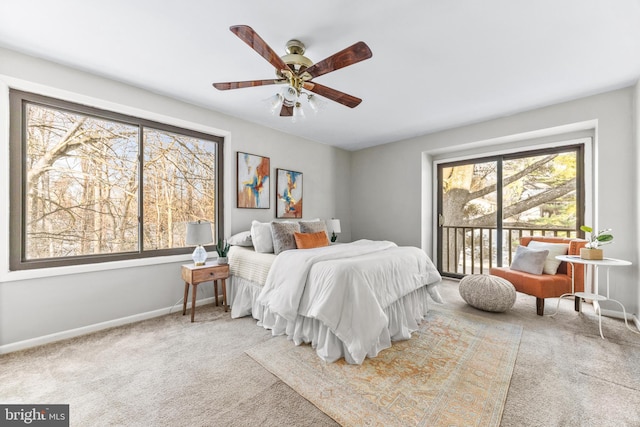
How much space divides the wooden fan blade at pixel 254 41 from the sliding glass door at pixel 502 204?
3.97 m

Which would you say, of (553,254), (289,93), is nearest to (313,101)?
(289,93)

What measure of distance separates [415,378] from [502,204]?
11.9ft

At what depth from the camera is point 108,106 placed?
2777 mm

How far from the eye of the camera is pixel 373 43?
2.19 m

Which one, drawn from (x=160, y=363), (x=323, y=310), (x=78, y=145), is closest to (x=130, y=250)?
(x=78, y=145)

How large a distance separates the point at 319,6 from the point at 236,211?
2.75 meters

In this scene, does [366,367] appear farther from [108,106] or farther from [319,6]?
[108,106]

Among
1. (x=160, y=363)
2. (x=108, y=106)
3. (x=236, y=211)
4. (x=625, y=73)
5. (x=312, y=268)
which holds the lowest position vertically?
(x=160, y=363)

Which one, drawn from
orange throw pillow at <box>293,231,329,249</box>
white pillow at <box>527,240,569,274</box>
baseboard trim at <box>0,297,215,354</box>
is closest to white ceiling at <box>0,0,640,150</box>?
orange throw pillow at <box>293,231,329,249</box>

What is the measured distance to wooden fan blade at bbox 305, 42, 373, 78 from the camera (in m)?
1.65

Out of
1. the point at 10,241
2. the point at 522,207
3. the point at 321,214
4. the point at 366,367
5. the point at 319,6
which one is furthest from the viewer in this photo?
the point at 321,214

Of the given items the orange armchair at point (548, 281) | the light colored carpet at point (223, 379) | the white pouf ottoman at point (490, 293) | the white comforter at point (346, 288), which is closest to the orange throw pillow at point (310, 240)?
the white comforter at point (346, 288)

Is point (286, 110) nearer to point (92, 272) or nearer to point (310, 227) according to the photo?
point (310, 227)

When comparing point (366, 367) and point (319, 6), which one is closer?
point (319, 6)
